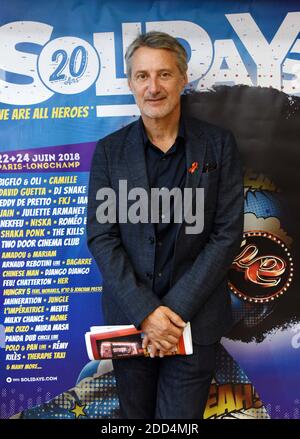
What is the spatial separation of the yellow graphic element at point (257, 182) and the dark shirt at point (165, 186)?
0.65 metres

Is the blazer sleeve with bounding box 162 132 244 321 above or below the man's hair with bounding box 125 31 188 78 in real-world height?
below

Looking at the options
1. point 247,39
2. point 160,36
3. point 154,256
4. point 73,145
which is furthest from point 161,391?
point 247,39

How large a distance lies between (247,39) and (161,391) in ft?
5.72

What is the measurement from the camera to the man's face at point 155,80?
2.02 meters

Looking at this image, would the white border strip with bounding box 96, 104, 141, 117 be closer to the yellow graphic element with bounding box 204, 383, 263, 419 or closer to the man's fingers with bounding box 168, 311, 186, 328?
the man's fingers with bounding box 168, 311, 186, 328

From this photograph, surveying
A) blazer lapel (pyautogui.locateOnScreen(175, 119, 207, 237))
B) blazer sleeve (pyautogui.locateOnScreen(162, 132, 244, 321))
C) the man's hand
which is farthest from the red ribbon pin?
the man's hand

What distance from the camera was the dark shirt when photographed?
2.08 meters

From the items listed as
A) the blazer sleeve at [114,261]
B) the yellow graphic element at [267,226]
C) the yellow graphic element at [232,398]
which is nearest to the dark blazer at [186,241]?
the blazer sleeve at [114,261]

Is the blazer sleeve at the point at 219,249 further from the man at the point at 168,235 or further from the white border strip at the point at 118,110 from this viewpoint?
the white border strip at the point at 118,110

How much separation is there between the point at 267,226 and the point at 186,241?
76 centimetres

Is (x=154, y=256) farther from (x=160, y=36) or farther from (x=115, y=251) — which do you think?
(x=160, y=36)

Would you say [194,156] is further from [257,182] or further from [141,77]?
[257,182]

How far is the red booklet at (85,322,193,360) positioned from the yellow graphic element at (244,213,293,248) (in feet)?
2.67

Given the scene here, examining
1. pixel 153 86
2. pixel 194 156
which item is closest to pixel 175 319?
pixel 194 156
